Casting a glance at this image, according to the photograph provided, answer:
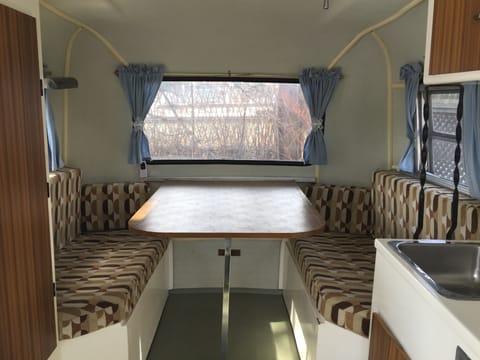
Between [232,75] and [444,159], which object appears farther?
[232,75]

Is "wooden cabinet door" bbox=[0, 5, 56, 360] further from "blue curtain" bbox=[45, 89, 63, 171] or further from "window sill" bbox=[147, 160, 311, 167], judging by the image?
"window sill" bbox=[147, 160, 311, 167]

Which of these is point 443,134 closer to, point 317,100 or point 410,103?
point 410,103

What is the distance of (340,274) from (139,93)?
6.77 feet

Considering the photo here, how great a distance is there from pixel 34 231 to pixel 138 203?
1.73m

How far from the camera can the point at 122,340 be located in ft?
6.95

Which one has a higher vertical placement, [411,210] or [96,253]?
[411,210]

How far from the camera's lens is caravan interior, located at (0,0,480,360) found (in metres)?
1.66

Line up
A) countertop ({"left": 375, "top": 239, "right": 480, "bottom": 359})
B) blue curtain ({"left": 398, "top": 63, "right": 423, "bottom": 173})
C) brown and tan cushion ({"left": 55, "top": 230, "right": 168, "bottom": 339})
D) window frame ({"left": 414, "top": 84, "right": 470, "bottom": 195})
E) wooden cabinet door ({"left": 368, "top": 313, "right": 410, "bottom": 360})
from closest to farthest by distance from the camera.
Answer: countertop ({"left": 375, "top": 239, "right": 480, "bottom": 359}) → wooden cabinet door ({"left": 368, "top": 313, "right": 410, "bottom": 360}) → brown and tan cushion ({"left": 55, "top": 230, "right": 168, "bottom": 339}) → window frame ({"left": 414, "top": 84, "right": 470, "bottom": 195}) → blue curtain ({"left": 398, "top": 63, "right": 423, "bottom": 173})

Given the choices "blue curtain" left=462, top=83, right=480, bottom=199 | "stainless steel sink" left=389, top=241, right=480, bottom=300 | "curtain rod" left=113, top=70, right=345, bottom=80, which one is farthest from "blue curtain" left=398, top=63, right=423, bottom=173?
"stainless steel sink" left=389, top=241, right=480, bottom=300

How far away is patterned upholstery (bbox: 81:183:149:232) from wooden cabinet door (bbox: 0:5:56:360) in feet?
5.03

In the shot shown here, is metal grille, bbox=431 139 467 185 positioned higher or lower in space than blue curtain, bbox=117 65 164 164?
lower

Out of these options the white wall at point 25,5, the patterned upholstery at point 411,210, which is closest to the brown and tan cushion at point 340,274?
the patterned upholstery at point 411,210

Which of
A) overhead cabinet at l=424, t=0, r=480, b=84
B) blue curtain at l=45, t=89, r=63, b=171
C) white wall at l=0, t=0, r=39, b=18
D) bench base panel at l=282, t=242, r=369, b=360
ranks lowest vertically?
bench base panel at l=282, t=242, r=369, b=360

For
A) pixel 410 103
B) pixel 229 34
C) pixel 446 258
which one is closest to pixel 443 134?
pixel 410 103
